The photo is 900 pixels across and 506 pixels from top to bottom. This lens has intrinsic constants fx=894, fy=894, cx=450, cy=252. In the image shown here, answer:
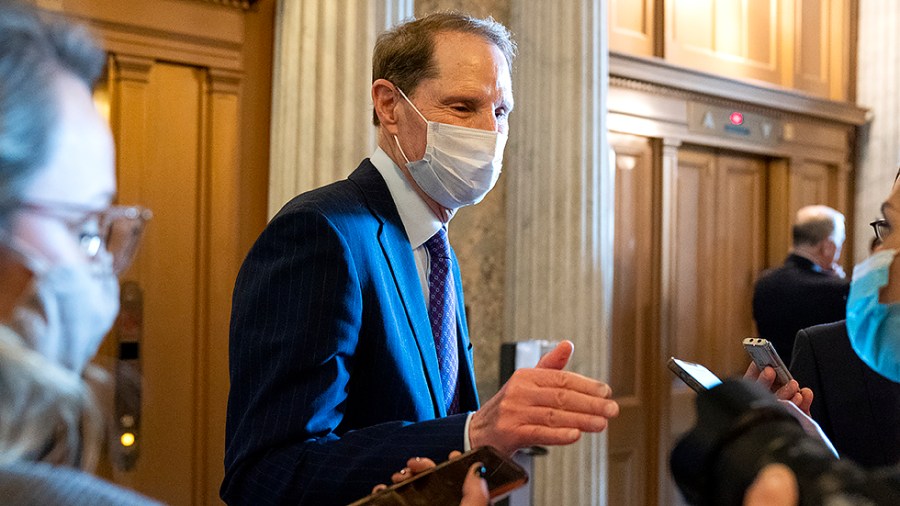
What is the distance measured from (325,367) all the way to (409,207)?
0.55 metres

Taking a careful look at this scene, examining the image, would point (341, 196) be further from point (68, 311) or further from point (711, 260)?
point (711, 260)

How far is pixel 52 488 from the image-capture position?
2.27 ft

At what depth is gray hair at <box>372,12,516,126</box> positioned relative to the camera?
2.12 m

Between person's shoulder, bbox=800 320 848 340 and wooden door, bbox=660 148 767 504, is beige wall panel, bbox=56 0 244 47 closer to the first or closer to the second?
person's shoulder, bbox=800 320 848 340

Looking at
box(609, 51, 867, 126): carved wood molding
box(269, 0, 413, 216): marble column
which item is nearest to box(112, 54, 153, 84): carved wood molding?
box(269, 0, 413, 216): marble column

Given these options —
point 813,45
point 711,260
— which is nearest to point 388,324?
point 711,260

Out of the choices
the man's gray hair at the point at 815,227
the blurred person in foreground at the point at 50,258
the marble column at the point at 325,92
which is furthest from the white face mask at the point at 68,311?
the man's gray hair at the point at 815,227

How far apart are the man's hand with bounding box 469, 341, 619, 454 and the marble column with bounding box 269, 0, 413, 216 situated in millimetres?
2270

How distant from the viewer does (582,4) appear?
4.54m

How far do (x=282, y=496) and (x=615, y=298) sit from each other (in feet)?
13.6

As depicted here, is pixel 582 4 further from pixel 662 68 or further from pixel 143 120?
pixel 143 120

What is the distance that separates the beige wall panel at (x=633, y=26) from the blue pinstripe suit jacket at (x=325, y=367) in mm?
4030

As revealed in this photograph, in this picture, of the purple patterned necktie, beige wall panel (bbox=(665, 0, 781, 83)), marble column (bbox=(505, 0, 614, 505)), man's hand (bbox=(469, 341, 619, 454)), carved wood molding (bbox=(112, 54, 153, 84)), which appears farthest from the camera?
beige wall panel (bbox=(665, 0, 781, 83))

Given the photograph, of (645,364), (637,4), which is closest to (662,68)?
(637,4)
